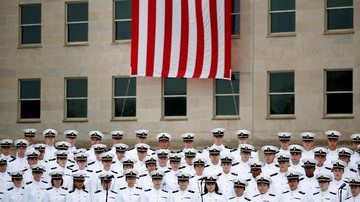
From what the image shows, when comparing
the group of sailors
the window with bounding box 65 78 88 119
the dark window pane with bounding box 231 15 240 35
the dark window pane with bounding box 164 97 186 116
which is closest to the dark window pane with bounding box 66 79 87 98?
the window with bounding box 65 78 88 119

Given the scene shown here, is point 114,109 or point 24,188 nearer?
point 24,188

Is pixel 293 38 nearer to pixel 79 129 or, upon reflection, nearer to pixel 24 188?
pixel 79 129

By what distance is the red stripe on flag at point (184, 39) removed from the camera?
32.2 meters

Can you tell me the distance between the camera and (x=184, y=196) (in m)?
23.9

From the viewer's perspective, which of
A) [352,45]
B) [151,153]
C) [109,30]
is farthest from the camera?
[109,30]

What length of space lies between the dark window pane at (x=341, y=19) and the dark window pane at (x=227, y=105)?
378cm

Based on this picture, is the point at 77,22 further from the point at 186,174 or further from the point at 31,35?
the point at 186,174

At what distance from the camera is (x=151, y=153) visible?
2673 cm

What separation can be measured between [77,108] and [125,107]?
5.83 feet

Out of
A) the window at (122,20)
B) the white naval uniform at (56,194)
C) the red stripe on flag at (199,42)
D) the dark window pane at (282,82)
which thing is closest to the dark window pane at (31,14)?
the window at (122,20)

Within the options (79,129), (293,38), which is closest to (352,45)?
(293,38)

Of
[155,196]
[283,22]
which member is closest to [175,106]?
[283,22]

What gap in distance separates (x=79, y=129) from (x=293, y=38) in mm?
7851

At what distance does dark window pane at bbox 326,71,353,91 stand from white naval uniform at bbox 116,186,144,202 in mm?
9543
